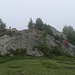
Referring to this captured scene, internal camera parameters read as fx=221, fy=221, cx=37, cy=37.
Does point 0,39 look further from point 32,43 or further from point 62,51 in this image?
point 62,51

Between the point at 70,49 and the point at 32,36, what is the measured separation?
44.1 ft

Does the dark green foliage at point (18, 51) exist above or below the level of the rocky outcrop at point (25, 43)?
below

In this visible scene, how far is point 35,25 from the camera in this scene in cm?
10038

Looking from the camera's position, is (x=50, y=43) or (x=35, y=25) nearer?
(x=50, y=43)

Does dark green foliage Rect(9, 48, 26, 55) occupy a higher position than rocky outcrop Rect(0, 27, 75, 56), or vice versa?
rocky outcrop Rect(0, 27, 75, 56)

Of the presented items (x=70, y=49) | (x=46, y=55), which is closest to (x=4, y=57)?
(x=46, y=55)

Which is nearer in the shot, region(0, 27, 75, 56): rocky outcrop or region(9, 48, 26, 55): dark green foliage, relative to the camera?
region(9, 48, 26, 55): dark green foliage

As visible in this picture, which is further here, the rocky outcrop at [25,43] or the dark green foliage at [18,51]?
the rocky outcrop at [25,43]

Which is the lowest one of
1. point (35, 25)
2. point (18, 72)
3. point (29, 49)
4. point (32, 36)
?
point (18, 72)

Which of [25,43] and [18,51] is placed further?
[25,43]

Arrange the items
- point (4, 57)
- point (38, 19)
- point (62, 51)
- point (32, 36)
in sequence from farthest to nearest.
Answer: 1. point (38, 19)
2. point (32, 36)
3. point (62, 51)
4. point (4, 57)

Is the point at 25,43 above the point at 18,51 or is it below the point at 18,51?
above

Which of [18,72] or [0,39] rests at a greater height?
[0,39]

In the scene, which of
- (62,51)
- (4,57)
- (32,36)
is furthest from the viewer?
(32,36)
